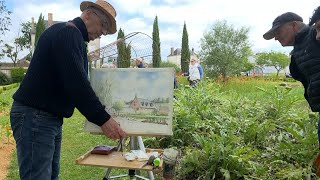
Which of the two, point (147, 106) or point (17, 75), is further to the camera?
point (17, 75)

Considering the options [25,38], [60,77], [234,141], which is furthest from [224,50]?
[25,38]

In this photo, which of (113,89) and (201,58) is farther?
(201,58)

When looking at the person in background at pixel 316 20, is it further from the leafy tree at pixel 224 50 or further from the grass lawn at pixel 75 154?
the leafy tree at pixel 224 50

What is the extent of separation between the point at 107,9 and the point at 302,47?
4.92 ft

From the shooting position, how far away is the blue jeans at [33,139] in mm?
2145

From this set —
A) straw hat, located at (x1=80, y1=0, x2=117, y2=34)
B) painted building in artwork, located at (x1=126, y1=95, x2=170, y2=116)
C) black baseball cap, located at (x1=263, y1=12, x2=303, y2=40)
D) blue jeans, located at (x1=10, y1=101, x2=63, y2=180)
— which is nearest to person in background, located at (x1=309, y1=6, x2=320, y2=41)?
black baseball cap, located at (x1=263, y1=12, x2=303, y2=40)

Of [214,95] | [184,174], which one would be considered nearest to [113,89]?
[184,174]

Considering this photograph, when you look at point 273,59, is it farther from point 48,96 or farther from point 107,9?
point 48,96

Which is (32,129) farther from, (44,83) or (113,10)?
(113,10)

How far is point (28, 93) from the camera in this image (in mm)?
2162

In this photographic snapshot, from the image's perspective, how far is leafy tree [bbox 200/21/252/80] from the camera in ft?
66.0

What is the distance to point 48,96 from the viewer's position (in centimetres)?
217

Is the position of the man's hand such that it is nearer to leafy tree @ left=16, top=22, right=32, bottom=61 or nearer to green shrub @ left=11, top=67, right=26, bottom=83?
green shrub @ left=11, top=67, right=26, bottom=83

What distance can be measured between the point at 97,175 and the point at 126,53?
11.9 ft
